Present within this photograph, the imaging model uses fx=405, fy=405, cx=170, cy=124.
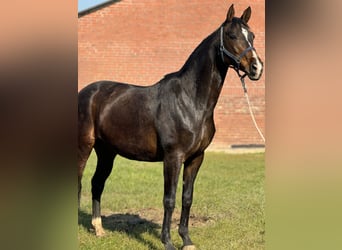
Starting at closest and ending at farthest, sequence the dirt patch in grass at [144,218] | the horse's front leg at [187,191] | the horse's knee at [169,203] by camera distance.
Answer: the horse's knee at [169,203]
the horse's front leg at [187,191]
the dirt patch in grass at [144,218]

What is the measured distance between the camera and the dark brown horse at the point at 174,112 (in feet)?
10.8

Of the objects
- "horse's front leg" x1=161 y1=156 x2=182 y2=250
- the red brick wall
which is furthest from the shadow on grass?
the red brick wall

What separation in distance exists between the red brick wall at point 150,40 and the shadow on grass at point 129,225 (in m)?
7.61

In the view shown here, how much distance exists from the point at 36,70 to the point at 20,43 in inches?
2.7

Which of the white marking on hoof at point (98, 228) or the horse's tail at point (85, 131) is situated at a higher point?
the horse's tail at point (85, 131)

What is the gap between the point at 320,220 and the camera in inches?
38.7

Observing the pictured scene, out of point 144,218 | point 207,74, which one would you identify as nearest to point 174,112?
point 207,74

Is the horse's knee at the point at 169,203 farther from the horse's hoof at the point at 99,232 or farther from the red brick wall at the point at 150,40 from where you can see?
the red brick wall at the point at 150,40

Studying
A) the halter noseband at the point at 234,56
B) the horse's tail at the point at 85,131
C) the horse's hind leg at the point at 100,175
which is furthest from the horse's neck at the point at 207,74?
the horse's hind leg at the point at 100,175

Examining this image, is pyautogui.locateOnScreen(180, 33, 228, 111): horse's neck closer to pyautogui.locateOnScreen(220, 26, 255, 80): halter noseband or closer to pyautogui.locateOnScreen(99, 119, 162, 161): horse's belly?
pyautogui.locateOnScreen(220, 26, 255, 80): halter noseband

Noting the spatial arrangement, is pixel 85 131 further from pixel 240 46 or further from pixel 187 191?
pixel 240 46

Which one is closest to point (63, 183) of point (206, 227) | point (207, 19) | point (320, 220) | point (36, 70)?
point (36, 70)

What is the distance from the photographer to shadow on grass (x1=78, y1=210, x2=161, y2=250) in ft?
14.7

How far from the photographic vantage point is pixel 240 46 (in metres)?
3.16
